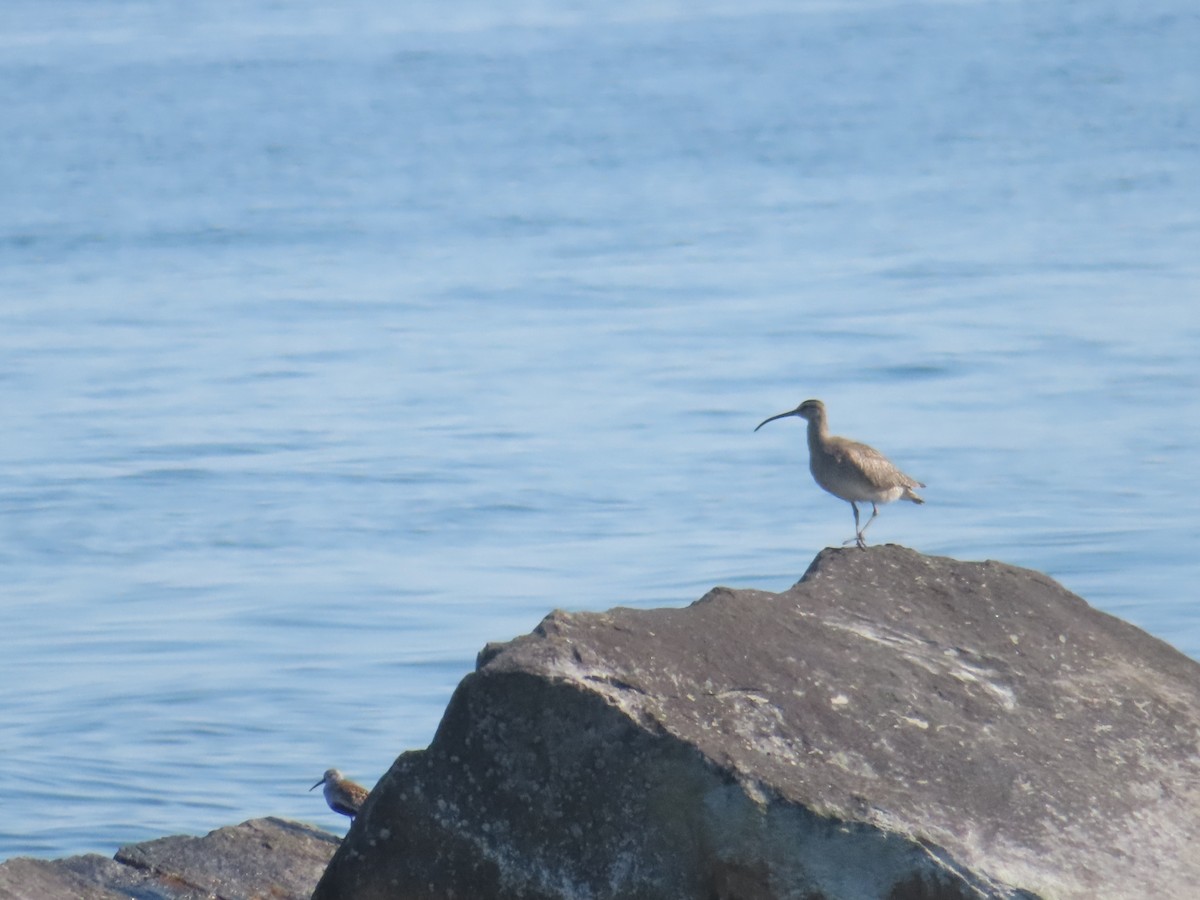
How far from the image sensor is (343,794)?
25.7ft

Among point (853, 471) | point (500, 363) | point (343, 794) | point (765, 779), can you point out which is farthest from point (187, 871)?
point (500, 363)

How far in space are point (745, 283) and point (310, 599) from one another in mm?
12113

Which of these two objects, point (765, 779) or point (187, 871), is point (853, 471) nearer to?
point (187, 871)

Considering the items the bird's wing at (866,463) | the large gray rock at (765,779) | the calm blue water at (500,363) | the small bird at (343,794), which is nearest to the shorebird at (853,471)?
the bird's wing at (866,463)

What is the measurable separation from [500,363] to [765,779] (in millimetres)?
16319

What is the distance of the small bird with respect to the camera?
25.5ft

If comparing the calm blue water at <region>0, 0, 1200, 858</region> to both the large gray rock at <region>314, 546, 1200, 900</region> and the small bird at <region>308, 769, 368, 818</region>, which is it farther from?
the large gray rock at <region>314, 546, 1200, 900</region>

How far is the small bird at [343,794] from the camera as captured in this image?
7.78 m

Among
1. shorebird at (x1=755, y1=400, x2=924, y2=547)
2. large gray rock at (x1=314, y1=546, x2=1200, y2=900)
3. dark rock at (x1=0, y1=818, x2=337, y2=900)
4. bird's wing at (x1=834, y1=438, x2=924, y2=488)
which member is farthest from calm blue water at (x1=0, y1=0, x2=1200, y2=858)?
large gray rock at (x1=314, y1=546, x2=1200, y2=900)

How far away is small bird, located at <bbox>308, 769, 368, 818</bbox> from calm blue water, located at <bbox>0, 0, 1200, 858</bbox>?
5.40 ft

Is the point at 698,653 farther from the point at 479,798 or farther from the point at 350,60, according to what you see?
the point at 350,60

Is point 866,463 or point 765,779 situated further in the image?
point 866,463

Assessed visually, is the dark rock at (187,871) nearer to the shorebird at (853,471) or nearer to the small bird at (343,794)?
the small bird at (343,794)

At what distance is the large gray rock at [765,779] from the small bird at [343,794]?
2.66 meters
